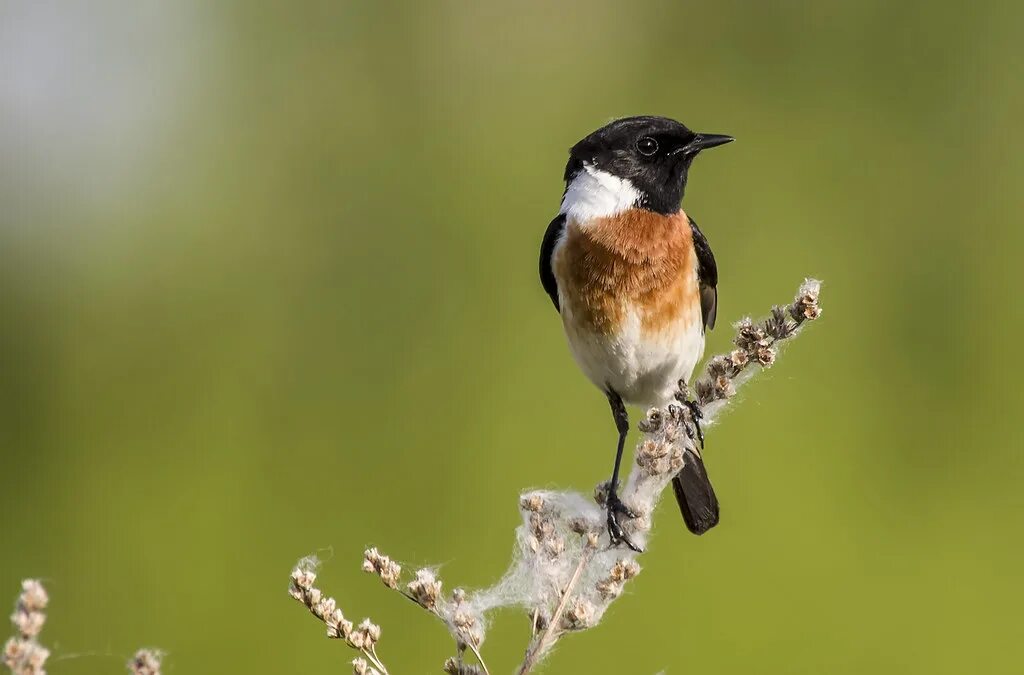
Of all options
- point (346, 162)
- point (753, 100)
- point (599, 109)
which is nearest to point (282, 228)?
point (346, 162)

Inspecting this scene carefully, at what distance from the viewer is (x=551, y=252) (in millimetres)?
4121

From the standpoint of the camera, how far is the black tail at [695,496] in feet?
14.4

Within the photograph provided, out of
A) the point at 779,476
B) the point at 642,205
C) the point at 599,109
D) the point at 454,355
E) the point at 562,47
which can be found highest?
the point at 562,47

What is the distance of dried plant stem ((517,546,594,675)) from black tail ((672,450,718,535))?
174 cm

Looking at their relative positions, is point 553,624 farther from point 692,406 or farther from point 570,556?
point 692,406

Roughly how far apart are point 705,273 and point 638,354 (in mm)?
403

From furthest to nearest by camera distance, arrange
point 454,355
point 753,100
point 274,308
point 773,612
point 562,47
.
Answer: point 562,47 < point 753,100 < point 274,308 < point 454,355 < point 773,612

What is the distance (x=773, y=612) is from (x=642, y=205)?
9.24 ft

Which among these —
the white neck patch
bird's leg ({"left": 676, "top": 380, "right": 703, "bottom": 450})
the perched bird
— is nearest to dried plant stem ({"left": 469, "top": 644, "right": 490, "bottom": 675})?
bird's leg ({"left": 676, "top": 380, "right": 703, "bottom": 450})

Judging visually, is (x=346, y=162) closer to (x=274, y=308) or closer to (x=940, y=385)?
(x=274, y=308)

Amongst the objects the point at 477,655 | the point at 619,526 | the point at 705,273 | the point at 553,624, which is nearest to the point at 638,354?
the point at 705,273

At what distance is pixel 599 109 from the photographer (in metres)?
8.82

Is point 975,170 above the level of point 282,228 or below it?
above

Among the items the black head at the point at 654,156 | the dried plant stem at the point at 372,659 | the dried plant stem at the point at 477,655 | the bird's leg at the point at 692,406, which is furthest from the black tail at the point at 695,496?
the dried plant stem at the point at 372,659
